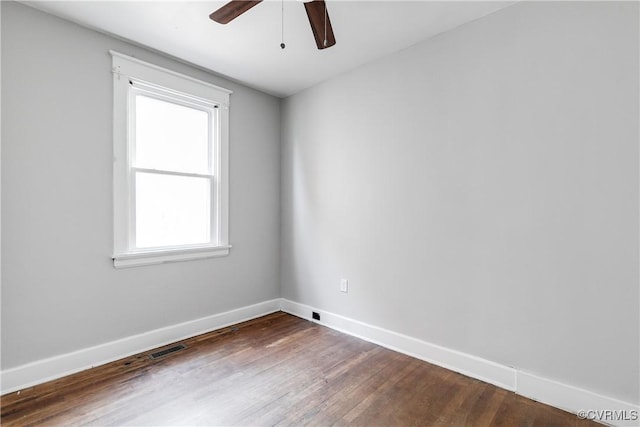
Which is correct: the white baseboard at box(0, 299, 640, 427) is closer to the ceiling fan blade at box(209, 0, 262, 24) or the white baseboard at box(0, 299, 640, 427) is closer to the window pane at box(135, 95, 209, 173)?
the window pane at box(135, 95, 209, 173)

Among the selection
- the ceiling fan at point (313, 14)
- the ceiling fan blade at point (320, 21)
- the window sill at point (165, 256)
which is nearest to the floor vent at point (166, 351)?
the window sill at point (165, 256)

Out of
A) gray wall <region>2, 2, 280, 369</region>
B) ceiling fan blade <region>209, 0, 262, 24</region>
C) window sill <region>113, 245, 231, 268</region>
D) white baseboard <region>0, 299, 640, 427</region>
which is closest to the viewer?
ceiling fan blade <region>209, 0, 262, 24</region>

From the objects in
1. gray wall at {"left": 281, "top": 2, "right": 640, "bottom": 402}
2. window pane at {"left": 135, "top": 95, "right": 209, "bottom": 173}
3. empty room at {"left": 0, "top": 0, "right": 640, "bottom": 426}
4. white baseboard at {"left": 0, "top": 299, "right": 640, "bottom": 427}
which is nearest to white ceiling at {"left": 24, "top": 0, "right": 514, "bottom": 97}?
empty room at {"left": 0, "top": 0, "right": 640, "bottom": 426}

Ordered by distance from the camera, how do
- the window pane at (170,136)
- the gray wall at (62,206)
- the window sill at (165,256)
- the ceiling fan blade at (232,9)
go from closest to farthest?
the ceiling fan blade at (232,9), the gray wall at (62,206), the window sill at (165,256), the window pane at (170,136)

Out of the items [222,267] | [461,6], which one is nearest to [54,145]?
[222,267]

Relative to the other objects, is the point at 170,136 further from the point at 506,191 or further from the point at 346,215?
the point at 506,191

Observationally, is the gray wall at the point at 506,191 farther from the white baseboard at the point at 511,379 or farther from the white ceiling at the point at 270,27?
the white ceiling at the point at 270,27

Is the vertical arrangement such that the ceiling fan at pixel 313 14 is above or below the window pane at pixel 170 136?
above

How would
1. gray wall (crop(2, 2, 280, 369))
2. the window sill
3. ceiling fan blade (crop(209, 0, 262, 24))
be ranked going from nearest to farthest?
ceiling fan blade (crop(209, 0, 262, 24)), gray wall (crop(2, 2, 280, 369)), the window sill

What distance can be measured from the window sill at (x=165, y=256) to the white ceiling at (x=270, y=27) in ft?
5.81

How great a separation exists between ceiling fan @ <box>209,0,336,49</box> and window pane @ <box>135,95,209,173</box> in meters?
1.32

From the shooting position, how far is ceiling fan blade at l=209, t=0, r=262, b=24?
1.59 metres

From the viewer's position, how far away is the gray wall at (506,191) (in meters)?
1.68

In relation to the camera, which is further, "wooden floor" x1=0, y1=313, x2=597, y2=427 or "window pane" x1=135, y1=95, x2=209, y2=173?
"window pane" x1=135, y1=95, x2=209, y2=173
